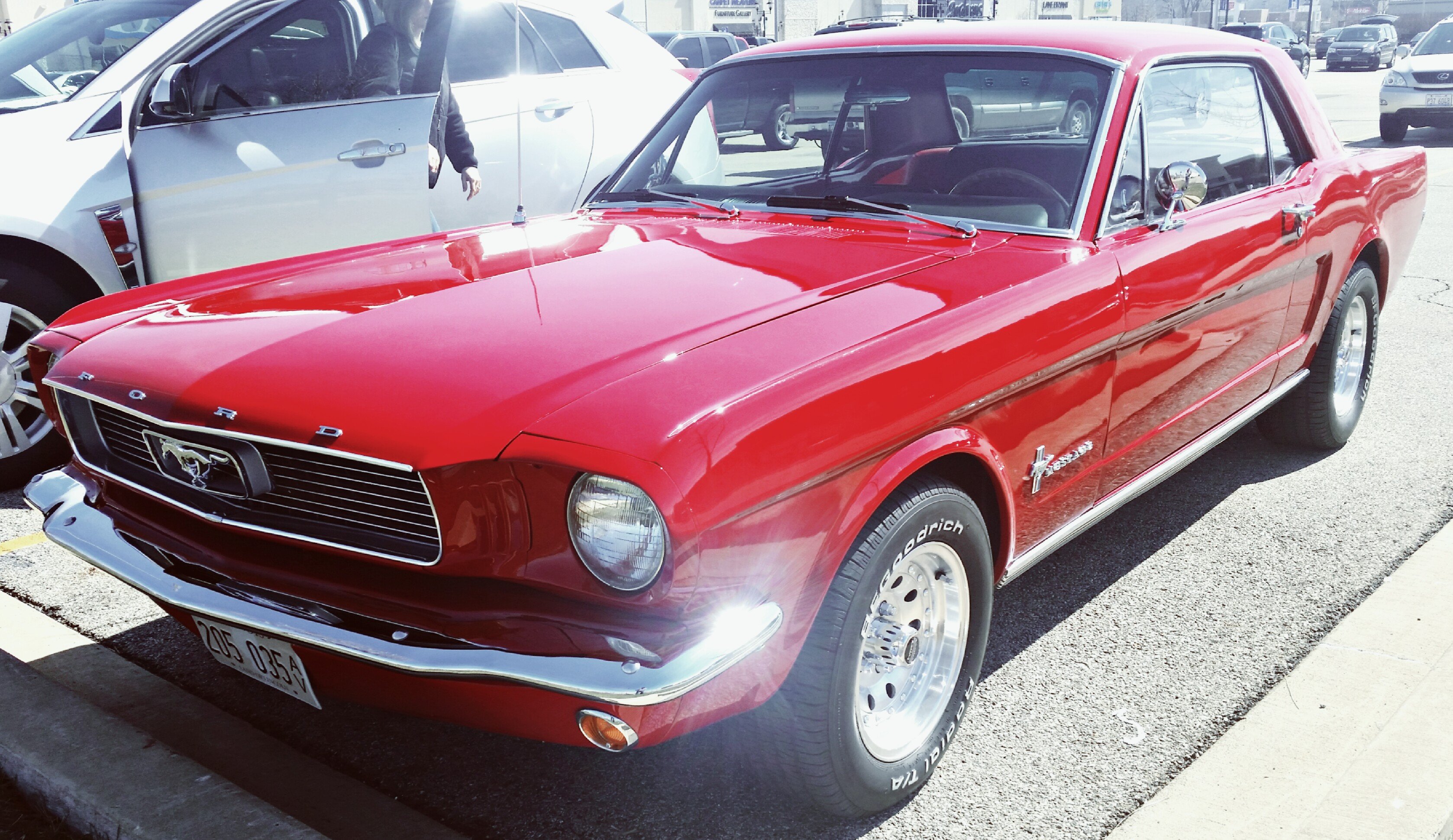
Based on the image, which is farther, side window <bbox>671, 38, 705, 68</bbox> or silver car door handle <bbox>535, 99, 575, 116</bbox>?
side window <bbox>671, 38, 705, 68</bbox>

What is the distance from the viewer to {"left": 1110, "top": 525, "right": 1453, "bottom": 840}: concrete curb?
2432mm

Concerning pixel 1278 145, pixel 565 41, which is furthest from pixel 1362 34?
pixel 1278 145

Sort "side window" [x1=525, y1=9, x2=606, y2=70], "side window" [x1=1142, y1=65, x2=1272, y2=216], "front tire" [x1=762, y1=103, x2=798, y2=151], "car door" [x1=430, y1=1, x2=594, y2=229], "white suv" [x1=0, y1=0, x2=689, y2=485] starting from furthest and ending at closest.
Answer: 1. "side window" [x1=525, y1=9, x2=606, y2=70]
2. "car door" [x1=430, y1=1, x2=594, y2=229]
3. "white suv" [x1=0, y1=0, x2=689, y2=485]
4. "front tire" [x1=762, y1=103, x2=798, y2=151]
5. "side window" [x1=1142, y1=65, x2=1272, y2=216]

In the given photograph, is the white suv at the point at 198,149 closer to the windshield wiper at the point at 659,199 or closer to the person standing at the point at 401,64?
the person standing at the point at 401,64

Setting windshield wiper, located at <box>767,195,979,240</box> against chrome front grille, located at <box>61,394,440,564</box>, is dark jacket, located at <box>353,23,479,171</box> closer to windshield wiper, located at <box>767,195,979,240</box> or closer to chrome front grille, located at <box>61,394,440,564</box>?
windshield wiper, located at <box>767,195,979,240</box>

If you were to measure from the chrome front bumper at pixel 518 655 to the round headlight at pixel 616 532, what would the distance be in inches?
5.8

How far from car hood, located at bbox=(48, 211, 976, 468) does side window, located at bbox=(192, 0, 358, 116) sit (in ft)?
4.99

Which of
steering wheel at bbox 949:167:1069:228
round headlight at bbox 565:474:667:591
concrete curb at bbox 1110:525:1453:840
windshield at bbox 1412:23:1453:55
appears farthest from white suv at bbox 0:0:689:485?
windshield at bbox 1412:23:1453:55

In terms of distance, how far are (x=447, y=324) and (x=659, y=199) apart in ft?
4.49

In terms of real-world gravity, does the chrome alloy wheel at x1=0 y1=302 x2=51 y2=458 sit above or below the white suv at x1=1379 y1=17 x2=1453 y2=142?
above

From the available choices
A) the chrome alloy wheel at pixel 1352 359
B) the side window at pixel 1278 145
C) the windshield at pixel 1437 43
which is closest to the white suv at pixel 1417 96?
the windshield at pixel 1437 43

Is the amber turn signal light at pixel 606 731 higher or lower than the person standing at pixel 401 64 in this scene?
lower

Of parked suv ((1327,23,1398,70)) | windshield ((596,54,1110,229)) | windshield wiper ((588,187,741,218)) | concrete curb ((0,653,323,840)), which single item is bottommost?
parked suv ((1327,23,1398,70))

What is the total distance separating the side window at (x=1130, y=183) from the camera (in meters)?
3.16
